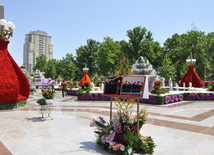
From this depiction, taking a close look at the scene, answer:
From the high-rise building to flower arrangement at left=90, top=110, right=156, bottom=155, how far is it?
149 meters

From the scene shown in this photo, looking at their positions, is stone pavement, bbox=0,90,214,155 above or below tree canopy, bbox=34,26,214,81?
below

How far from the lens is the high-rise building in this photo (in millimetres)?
146000

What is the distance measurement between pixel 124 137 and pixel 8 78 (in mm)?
10089

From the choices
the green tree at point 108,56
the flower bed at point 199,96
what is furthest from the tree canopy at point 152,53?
the flower bed at point 199,96

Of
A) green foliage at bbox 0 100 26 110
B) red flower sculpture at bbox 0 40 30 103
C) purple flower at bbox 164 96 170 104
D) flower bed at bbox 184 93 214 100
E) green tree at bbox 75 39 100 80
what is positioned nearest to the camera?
red flower sculpture at bbox 0 40 30 103

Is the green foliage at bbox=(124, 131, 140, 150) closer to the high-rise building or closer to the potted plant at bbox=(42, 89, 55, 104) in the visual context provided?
the potted plant at bbox=(42, 89, 55, 104)

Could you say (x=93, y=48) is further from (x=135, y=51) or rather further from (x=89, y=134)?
(x=89, y=134)

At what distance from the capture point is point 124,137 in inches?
184

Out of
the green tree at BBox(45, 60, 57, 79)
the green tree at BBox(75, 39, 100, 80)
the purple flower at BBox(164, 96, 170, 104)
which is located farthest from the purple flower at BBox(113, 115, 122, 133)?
the green tree at BBox(45, 60, 57, 79)

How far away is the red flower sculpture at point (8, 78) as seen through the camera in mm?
11318

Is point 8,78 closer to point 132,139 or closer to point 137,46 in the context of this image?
point 132,139

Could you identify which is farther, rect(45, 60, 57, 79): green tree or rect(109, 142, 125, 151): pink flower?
rect(45, 60, 57, 79): green tree

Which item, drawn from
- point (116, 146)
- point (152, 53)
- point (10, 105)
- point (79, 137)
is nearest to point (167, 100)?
point (79, 137)

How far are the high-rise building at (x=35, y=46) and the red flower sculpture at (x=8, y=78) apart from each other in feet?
457
